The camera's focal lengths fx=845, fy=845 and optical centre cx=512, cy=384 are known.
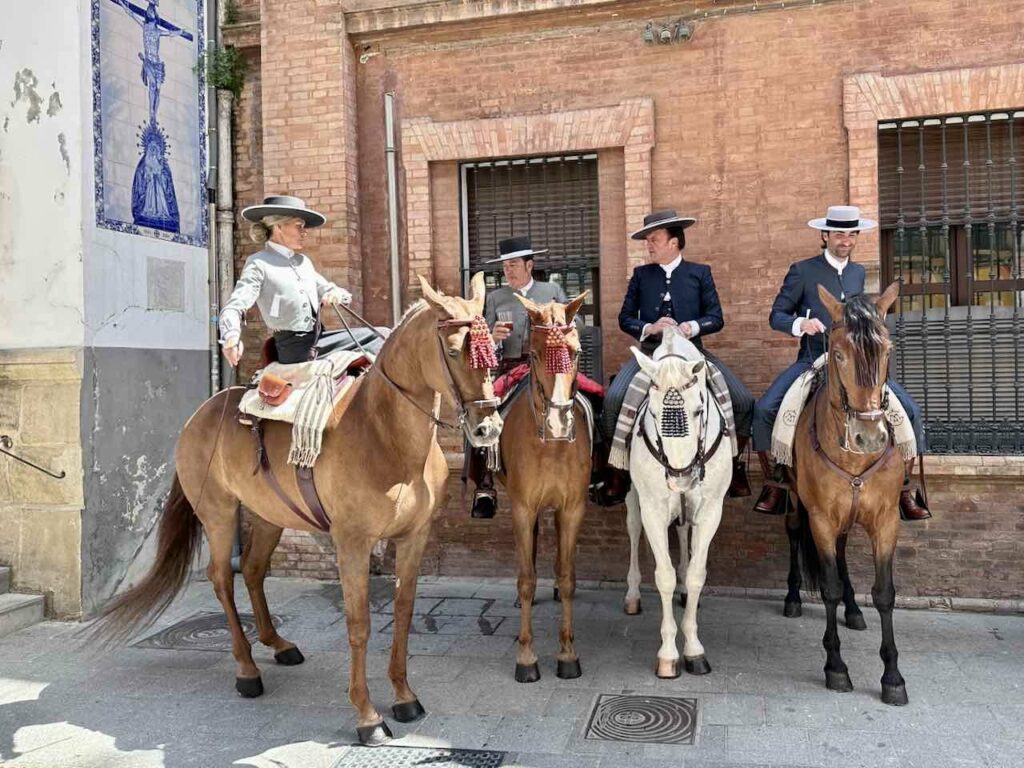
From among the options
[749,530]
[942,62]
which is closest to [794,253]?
[942,62]

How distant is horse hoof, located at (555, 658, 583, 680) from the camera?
5121 millimetres

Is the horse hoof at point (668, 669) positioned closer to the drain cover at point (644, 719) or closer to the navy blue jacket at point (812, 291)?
the drain cover at point (644, 719)

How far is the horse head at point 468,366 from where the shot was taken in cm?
403

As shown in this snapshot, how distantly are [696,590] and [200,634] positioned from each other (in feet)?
11.9

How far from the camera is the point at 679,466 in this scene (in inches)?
199

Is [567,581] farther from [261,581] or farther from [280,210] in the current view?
[280,210]

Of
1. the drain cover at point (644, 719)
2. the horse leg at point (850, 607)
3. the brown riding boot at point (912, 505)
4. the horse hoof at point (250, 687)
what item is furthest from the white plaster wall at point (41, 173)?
the brown riding boot at point (912, 505)

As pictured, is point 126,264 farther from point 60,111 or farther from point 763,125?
point 763,125

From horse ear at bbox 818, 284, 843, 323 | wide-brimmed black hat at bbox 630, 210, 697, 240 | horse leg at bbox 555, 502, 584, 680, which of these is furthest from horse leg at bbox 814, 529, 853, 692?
wide-brimmed black hat at bbox 630, 210, 697, 240

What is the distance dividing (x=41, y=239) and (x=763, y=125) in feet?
19.1

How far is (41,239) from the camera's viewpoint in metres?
6.65

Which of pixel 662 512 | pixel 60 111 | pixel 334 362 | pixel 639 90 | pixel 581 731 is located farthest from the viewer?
pixel 639 90

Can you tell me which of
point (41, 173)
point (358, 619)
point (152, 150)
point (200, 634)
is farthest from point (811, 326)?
point (41, 173)

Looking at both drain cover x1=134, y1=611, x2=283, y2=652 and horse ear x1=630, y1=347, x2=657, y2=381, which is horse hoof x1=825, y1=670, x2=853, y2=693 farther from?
drain cover x1=134, y1=611, x2=283, y2=652
